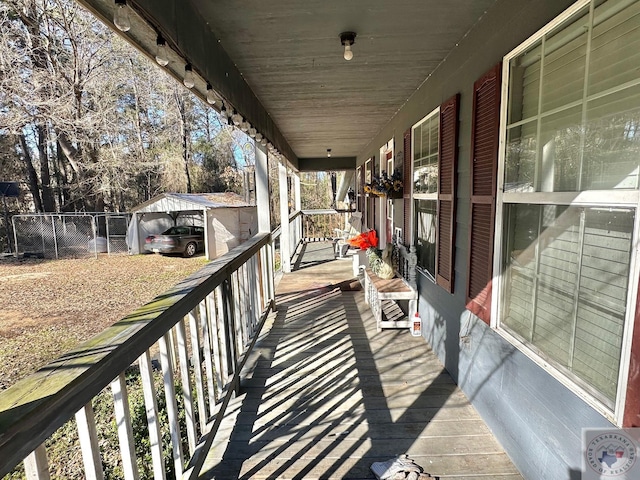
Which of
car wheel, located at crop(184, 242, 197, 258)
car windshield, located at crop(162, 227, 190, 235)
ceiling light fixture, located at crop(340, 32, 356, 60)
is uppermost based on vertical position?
ceiling light fixture, located at crop(340, 32, 356, 60)

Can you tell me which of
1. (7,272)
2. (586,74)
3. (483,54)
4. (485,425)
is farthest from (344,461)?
(7,272)

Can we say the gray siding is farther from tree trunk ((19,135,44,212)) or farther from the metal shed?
tree trunk ((19,135,44,212))

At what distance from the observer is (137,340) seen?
1.11 metres

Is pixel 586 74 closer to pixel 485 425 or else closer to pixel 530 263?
pixel 530 263

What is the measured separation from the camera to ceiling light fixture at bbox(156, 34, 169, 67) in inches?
58.2

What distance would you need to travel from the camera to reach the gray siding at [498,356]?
137cm

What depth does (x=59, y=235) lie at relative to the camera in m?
12.9

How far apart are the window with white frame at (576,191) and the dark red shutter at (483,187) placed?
9 centimetres

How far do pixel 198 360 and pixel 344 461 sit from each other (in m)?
0.94

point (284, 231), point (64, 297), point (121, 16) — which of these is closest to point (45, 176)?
point (64, 297)

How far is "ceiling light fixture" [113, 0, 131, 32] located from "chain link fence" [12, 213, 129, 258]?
1375 centimetres

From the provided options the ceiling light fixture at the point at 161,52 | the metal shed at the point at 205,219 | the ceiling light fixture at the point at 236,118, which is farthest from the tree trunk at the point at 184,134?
the ceiling light fixture at the point at 161,52

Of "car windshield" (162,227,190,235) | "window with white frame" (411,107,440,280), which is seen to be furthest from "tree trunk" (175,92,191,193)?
"window with white frame" (411,107,440,280)

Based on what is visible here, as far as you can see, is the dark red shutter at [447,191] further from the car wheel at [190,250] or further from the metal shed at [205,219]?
the car wheel at [190,250]
